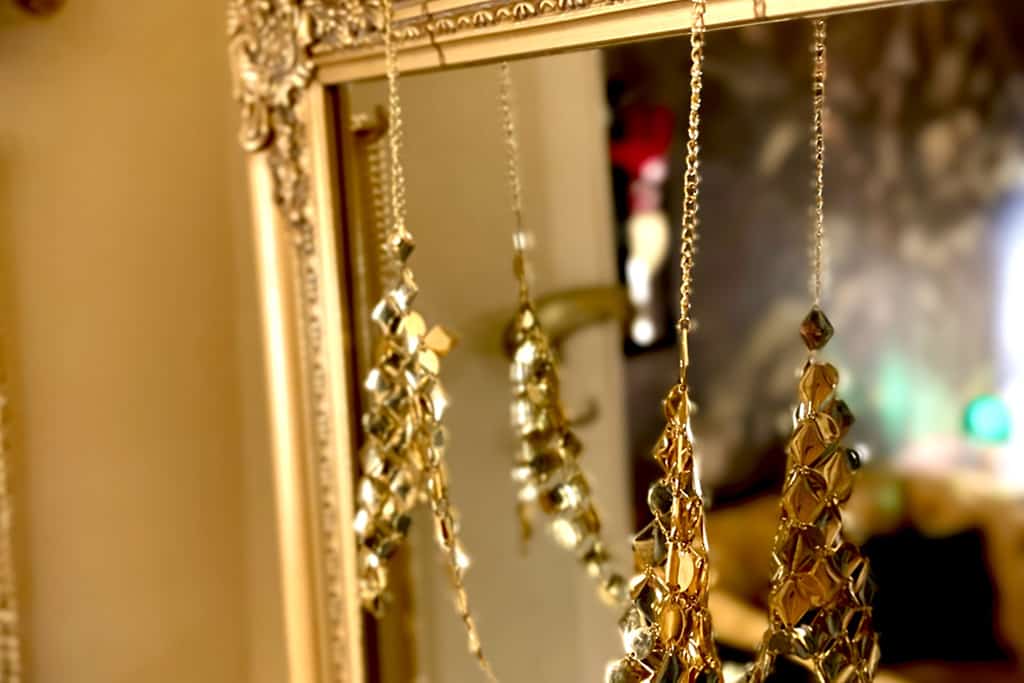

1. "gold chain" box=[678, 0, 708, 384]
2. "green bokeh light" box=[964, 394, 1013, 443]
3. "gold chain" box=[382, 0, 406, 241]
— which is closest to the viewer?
"gold chain" box=[678, 0, 708, 384]

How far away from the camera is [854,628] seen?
1.28 feet

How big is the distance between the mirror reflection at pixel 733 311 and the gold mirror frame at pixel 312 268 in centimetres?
2

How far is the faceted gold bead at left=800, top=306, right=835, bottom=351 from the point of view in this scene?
1.26ft

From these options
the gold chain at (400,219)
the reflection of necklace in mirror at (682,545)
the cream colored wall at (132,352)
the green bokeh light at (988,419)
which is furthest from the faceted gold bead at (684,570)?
the green bokeh light at (988,419)

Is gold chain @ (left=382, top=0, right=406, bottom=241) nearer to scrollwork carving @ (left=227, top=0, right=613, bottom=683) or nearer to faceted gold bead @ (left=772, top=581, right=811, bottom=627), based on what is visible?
scrollwork carving @ (left=227, top=0, right=613, bottom=683)

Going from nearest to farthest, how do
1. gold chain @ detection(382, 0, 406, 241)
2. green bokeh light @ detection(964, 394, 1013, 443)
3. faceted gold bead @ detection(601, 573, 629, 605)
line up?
gold chain @ detection(382, 0, 406, 241), faceted gold bead @ detection(601, 573, 629, 605), green bokeh light @ detection(964, 394, 1013, 443)

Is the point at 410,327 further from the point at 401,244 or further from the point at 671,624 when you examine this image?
the point at 671,624

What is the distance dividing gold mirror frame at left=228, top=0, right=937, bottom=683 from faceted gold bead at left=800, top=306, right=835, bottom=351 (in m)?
0.19

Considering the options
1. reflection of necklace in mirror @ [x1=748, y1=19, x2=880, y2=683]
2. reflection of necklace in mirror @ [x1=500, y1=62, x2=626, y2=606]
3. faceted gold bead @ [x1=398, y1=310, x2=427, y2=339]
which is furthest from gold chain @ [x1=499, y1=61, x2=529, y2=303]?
reflection of necklace in mirror @ [x1=748, y1=19, x2=880, y2=683]

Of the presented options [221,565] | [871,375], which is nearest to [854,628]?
[221,565]

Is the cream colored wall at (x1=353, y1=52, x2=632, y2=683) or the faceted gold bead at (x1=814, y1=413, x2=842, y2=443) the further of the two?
the cream colored wall at (x1=353, y1=52, x2=632, y2=683)

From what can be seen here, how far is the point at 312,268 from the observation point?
1.79 feet

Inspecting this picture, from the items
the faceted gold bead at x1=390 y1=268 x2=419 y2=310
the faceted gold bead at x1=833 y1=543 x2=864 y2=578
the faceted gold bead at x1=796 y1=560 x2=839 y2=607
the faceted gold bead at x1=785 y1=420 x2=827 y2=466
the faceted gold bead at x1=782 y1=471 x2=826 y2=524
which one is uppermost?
the faceted gold bead at x1=390 y1=268 x2=419 y2=310

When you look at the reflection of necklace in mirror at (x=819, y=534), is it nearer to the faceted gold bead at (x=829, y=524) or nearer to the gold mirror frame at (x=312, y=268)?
the faceted gold bead at (x=829, y=524)
